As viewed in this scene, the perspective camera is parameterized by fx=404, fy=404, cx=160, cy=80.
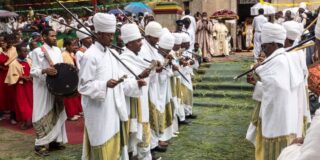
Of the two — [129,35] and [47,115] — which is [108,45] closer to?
[129,35]

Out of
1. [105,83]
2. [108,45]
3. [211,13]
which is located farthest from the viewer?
[211,13]

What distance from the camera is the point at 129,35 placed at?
19.2 feet

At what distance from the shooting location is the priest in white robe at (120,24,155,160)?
5633mm

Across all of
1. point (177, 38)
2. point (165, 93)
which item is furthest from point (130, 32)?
point (177, 38)

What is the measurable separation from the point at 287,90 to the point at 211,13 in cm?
1373

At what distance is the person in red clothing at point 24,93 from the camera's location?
8953mm

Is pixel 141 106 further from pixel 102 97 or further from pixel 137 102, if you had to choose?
pixel 102 97

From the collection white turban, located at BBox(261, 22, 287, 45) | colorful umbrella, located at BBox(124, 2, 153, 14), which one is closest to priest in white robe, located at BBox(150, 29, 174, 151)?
white turban, located at BBox(261, 22, 287, 45)

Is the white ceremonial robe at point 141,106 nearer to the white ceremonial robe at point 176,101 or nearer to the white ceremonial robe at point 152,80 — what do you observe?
the white ceremonial robe at point 152,80

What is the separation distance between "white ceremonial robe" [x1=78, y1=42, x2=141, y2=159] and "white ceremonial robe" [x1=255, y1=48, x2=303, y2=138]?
1.75m

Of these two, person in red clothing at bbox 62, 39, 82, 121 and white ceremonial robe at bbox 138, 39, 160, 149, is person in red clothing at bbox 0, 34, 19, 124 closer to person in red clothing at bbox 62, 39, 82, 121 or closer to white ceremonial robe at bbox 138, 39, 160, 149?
person in red clothing at bbox 62, 39, 82, 121

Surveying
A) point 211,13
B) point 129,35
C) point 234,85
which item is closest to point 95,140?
point 129,35

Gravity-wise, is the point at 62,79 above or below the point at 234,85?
above

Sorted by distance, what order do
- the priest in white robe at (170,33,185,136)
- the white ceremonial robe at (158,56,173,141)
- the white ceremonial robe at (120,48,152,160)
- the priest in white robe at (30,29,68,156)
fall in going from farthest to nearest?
the priest in white robe at (170,33,185,136) < the white ceremonial robe at (158,56,173,141) < the priest in white robe at (30,29,68,156) < the white ceremonial robe at (120,48,152,160)
